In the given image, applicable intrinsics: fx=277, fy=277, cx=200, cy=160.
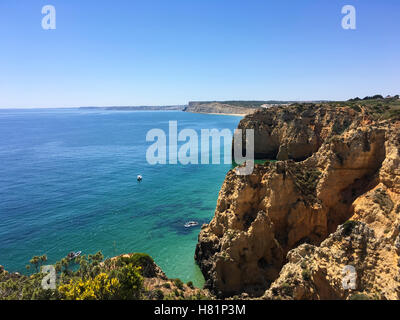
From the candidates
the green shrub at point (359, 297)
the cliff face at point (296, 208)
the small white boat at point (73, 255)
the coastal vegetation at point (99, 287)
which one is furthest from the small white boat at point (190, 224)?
the green shrub at point (359, 297)

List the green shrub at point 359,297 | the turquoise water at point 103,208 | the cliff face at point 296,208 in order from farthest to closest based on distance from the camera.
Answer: the turquoise water at point 103,208, the cliff face at point 296,208, the green shrub at point 359,297

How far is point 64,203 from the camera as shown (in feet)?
158

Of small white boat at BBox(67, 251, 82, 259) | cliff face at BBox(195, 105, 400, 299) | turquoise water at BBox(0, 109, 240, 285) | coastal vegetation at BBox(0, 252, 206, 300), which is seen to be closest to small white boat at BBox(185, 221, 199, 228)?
turquoise water at BBox(0, 109, 240, 285)

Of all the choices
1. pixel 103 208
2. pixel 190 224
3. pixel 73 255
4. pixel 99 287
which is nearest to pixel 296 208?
pixel 99 287

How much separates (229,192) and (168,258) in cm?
1134

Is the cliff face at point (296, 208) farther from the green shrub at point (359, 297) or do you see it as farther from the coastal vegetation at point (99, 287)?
the coastal vegetation at point (99, 287)

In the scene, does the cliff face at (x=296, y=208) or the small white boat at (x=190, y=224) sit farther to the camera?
the small white boat at (x=190, y=224)

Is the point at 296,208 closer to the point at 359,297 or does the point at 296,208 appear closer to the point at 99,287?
the point at 359,297

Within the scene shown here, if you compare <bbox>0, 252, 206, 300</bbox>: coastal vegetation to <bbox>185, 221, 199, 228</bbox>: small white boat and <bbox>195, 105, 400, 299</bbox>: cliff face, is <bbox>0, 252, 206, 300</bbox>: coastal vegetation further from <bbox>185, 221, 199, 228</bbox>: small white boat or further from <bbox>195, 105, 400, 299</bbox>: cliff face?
Result: <bbox>185, 221, 199, 228</bbox>: small white boat

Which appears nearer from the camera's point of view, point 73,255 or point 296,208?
point 296,208

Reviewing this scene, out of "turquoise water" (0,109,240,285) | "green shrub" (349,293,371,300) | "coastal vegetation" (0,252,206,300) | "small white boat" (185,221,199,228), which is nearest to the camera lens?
"green shrub" (349,293,371,300)

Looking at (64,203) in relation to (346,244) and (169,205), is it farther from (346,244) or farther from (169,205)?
(346,244)

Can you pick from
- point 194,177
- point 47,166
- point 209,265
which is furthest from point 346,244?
point 47,166
